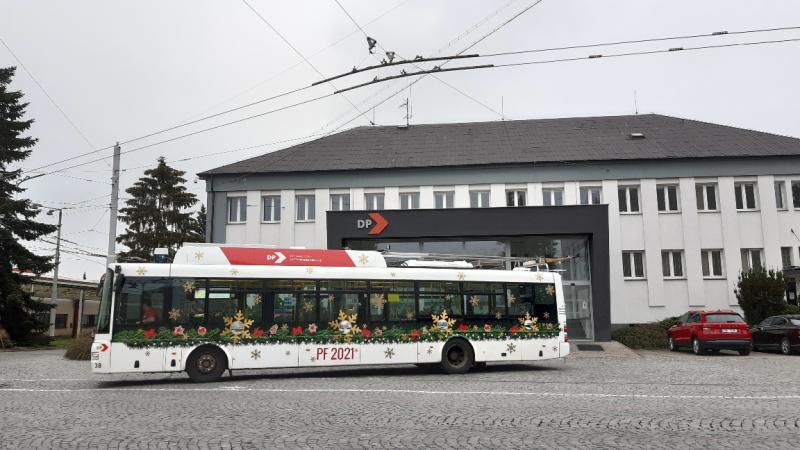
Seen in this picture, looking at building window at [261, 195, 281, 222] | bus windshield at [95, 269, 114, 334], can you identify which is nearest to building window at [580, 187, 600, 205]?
building window at [261, 195, 281, 222]

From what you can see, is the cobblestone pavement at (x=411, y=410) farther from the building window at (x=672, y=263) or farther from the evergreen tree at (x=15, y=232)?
the evergreen tree at (x=15, y=232)

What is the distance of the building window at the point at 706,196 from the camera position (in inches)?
1196

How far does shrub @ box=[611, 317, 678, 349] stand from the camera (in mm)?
25219

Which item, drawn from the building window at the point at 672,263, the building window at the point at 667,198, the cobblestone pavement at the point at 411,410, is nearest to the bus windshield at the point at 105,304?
the cobblestone pavement at the point at 411,410

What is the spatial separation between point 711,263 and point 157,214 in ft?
137

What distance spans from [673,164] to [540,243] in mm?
8480

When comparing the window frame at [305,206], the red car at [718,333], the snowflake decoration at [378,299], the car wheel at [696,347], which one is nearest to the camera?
the snowflake decoration at [378,299]

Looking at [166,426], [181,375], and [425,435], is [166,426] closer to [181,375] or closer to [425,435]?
[425,435]

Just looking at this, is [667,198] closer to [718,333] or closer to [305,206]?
[718,333]

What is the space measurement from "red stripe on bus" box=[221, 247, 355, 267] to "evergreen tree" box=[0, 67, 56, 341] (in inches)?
970

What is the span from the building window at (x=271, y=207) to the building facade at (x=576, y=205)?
0.20 ft

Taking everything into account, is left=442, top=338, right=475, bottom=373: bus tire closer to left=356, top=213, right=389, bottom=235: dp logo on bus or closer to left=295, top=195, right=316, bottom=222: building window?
left=356, top=213, right=389, bottom=235: dp logo on bus

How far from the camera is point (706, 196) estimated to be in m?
30.5

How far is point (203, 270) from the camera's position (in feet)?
46.9
